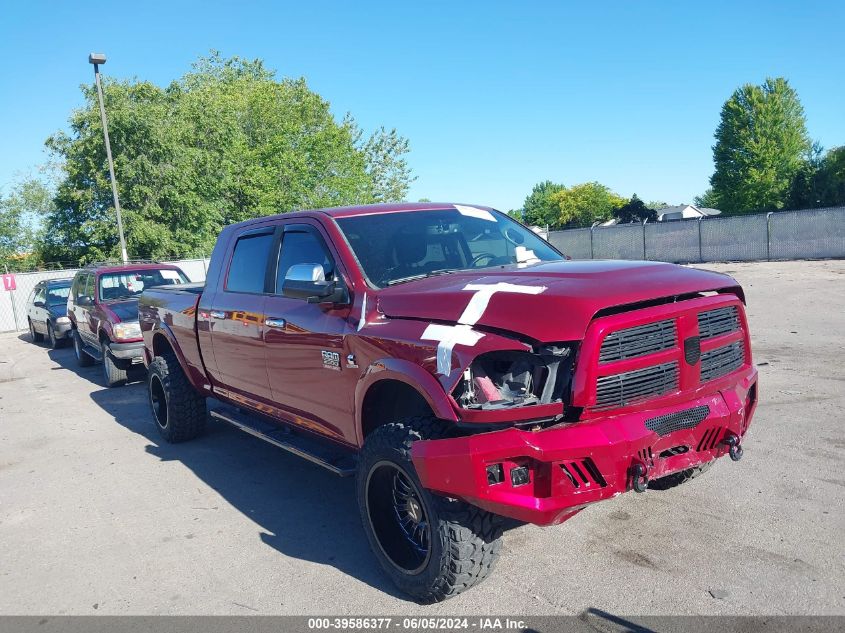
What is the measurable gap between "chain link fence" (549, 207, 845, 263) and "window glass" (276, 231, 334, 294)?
2235 centimetres

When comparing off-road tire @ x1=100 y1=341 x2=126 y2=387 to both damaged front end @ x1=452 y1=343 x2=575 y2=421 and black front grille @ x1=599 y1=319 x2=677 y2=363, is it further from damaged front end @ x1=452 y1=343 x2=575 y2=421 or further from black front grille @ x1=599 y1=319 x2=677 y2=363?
black front grille @ x1=599 y1=319 x2=677 y2=363

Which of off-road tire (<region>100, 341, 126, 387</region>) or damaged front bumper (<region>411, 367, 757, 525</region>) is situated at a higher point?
damaged front bumper (<region>411, 367, 757, 525</region>)

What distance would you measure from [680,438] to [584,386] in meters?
0.62

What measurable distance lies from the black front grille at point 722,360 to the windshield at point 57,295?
17.0 m

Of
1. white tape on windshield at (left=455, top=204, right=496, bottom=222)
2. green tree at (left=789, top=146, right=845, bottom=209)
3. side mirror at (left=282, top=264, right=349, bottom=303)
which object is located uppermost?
green tree at (left=789, top=146, right=845, bottom=209)

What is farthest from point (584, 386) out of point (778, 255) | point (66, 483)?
point (778, 255)

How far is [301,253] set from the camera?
470 centimetres

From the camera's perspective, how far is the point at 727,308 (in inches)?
142

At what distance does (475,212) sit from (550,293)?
80.6 inches

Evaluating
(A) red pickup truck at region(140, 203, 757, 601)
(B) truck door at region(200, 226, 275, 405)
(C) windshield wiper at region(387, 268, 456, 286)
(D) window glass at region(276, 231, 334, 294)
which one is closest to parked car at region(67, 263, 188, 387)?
(B) truck door at region(200, 226, 275, 405)

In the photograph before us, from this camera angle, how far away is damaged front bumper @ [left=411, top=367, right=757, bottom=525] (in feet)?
9.46

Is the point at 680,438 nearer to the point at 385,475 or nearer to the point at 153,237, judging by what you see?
the point at 385,475

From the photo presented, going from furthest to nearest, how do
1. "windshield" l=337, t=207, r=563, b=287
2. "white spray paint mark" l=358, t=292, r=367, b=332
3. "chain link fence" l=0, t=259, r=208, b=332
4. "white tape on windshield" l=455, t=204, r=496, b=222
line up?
"chain link fence" l=0, t=259, r=208, b=332 → "white tape on windshield" l=455, t=204, r=496, b=222 → "windshield" l=337, t=207, r=563, b=287 → "white spray paint mark" l=358, t=292, r=367, b=332

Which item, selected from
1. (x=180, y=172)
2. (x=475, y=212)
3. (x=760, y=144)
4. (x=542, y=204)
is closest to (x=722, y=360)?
(x=475, y=212)
